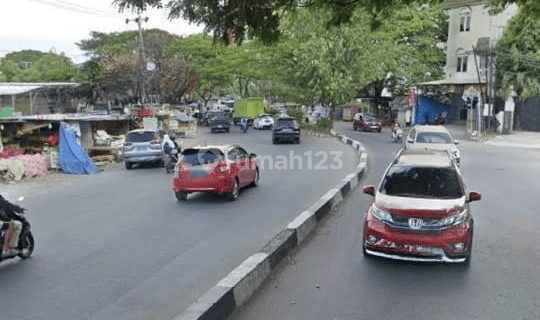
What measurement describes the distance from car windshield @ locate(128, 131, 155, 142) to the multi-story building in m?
27.3

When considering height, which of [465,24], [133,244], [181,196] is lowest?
[181,196]

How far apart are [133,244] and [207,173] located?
445 centimetres

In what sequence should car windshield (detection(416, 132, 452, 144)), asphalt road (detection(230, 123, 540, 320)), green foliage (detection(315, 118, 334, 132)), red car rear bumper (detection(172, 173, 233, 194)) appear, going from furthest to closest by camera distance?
green foliage (detection(315, 118, 334, 132)) < car windshield (detection(416, 132, 452, 144)) < red car rear bumper (detection(172, 173, 233, 194)) < asphalt road (detection(230, 123, 540, 320))

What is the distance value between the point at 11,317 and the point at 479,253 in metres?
6.98

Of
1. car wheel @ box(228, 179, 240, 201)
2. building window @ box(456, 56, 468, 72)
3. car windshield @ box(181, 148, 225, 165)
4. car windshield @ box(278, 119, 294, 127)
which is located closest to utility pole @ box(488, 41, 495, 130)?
building window @ box(456, 56, 468, 72)

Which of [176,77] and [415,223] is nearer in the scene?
[415,223]

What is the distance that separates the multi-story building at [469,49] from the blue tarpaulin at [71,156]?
98.4 ft

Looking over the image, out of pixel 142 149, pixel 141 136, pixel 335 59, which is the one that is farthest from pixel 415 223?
pixel 335 59

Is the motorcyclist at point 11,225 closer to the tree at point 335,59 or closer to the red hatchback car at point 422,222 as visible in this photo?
the red hatchback car at point 422,222

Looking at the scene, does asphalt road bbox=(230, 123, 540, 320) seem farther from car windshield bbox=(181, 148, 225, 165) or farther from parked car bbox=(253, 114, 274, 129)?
parked car bbox=(253, 114, 274, 129)

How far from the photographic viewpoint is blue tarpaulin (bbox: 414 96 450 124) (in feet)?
157

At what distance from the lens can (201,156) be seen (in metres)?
13.8

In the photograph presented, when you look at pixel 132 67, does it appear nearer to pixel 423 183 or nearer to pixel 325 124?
pixel 325 124

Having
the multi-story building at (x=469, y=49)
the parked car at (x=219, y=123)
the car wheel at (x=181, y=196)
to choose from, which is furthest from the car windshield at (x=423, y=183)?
the parked car at (x=219, y=123)
